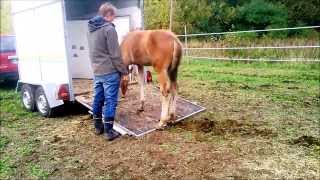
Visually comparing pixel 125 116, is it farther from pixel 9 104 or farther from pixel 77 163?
pixel 9 104

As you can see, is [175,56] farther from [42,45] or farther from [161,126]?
[42,45]

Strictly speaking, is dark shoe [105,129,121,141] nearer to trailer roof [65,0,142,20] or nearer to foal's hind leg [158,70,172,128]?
foal's hind leg [158,70,172,128]

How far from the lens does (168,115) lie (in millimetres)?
6020

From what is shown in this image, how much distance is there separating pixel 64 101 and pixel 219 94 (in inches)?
141

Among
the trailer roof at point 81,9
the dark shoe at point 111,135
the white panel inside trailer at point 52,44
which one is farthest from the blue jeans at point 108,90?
the trailer roof at point 81,9

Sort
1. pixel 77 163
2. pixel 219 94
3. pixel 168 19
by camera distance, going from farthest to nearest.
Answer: pixel 168 19, pixel 219 94, pixel 77 163

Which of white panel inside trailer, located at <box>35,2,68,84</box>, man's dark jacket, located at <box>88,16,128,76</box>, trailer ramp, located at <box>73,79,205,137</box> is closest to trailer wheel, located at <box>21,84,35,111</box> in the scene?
white panel inside trailer, located at <box>35,2,68,84</box>

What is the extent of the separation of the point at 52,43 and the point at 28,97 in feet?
5.51

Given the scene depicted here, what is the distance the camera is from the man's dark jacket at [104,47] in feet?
17.4

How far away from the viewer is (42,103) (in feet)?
24.8

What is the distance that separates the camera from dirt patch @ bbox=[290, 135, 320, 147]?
5.09 meters

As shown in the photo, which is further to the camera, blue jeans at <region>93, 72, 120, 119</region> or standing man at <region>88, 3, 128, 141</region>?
blue jeans at <region>93, 72, 120, 119</region>

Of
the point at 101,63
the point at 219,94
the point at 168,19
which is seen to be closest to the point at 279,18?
the point at 168,19

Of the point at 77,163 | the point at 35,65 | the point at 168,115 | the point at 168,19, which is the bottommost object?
the point at 77,163
